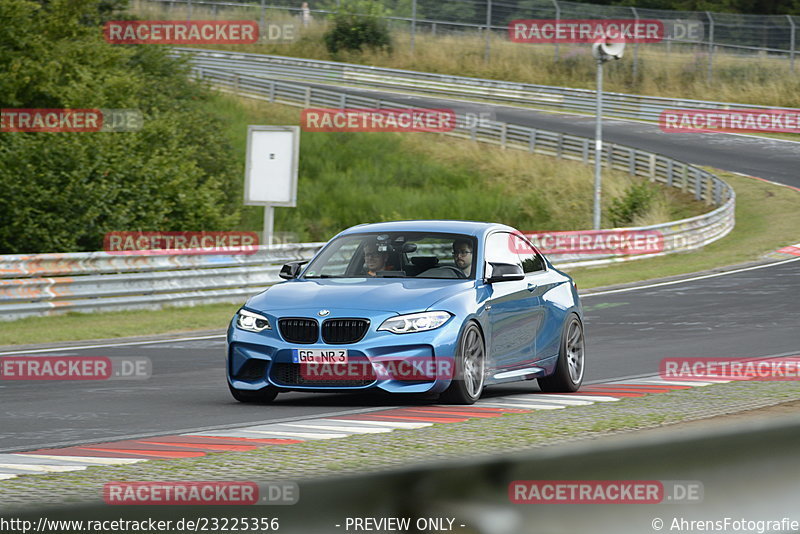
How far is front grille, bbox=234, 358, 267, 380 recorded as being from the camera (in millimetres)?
10516

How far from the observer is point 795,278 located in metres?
25.6

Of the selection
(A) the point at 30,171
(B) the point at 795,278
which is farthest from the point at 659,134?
(A) the point at 30,171

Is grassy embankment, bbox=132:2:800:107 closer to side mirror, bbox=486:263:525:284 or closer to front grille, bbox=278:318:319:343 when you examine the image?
side mirror, bbox=486:263:525:284

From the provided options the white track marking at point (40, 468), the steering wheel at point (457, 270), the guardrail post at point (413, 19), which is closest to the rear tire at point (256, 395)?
the steering wheel at point (457, 270)

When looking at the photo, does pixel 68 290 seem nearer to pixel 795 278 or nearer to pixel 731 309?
pixel 731 309

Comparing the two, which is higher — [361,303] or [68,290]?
[361,303]

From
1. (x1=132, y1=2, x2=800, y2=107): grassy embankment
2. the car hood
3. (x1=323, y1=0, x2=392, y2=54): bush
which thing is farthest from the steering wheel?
(x1=323, y1=0, x2=392, y2=54): bush

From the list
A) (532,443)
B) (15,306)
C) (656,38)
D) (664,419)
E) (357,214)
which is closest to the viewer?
(532,443)

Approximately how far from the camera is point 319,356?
33.5 ft

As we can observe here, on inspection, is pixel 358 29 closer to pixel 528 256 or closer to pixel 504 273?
pixel 528 256

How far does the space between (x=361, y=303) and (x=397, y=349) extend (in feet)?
1.63

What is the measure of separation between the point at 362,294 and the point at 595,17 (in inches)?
2016

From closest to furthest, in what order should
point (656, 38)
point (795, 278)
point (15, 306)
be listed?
point (15, 306)
point (795, 278)
point (656, 38)

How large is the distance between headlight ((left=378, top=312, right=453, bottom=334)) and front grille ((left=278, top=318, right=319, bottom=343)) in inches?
21.3
